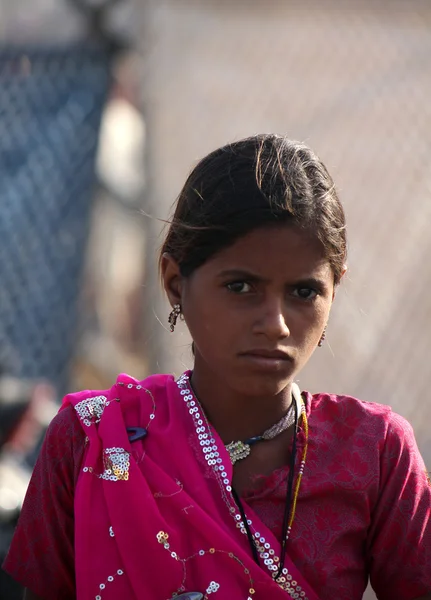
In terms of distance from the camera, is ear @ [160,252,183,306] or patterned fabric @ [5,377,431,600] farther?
ear @ [160,252,183,306]

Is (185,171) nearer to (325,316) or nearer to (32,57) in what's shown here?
(32,57)

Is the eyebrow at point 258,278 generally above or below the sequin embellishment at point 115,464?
above

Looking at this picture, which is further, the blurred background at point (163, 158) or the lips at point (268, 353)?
the blurred background at point (163, 158)

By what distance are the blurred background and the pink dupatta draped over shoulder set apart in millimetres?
1575

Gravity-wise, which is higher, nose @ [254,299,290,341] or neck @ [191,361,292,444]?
nose @ [254,299,290,341]

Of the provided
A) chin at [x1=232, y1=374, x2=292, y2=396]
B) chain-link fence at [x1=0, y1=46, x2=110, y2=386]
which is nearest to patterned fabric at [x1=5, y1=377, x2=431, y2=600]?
chin at [x1=232, y1=374, x2=292, y2=396]

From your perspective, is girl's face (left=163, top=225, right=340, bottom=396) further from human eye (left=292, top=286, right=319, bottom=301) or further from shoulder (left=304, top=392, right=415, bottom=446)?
shoulder (left=304, top=392, right=415, bottom=446)

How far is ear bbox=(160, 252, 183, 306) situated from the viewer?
1.86m

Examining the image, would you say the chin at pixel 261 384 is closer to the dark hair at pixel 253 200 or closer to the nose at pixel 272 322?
the nose at pixel 272 322

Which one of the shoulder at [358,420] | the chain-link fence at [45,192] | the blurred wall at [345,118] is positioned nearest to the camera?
the shoulder at [358,420]

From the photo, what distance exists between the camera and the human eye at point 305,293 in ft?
5.68

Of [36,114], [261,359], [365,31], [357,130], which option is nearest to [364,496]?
[261,359]

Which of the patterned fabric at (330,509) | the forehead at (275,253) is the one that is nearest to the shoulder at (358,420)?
the patterned fabric at (330,509)

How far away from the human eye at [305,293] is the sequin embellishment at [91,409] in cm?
43
